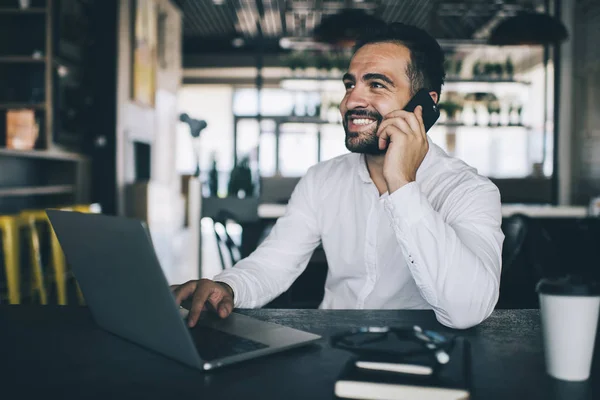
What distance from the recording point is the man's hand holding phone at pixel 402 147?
120cm

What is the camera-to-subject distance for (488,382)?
2.52 ft

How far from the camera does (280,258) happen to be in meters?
1.61

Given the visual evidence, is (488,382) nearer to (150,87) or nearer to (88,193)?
(88,193)

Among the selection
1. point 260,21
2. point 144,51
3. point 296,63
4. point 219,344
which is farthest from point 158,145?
point 219,344

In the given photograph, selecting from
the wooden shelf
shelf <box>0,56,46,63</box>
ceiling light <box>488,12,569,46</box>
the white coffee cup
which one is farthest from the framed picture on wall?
the white coffee cup

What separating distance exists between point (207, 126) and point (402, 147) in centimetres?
461

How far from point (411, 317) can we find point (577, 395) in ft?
1.43

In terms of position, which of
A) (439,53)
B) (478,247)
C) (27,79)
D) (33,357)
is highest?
(27,79)

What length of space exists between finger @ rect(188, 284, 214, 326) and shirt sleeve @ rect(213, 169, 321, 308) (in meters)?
0.19

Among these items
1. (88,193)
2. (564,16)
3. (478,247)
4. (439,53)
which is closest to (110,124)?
(88,193)

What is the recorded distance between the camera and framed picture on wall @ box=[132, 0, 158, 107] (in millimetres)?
7352

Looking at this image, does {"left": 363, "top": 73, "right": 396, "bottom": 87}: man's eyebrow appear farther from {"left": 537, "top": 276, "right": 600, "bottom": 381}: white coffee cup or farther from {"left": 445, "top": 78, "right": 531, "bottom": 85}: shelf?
{"left": 445, "top": 78, "right": 531, "bottom": 85}: shelf

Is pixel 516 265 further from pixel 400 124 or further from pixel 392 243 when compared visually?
pixel 400 124

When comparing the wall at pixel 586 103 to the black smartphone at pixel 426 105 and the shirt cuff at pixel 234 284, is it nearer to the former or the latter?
the black smartphone at pixel 426 105
